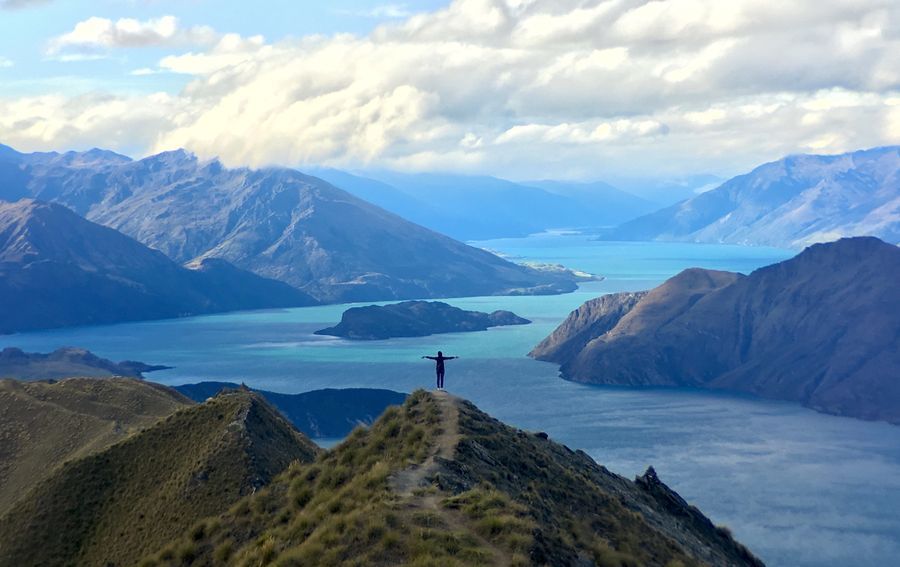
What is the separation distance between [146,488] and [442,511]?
24.2 metres

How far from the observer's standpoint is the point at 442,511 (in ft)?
104

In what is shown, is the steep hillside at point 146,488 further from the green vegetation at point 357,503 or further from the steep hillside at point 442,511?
the steep hillside at point 442,511

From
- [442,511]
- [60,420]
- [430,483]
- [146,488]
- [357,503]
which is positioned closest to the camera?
[442,511]

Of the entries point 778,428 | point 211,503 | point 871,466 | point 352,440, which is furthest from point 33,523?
point 778,428

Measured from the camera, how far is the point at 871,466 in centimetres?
16150

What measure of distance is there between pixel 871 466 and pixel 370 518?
147 m

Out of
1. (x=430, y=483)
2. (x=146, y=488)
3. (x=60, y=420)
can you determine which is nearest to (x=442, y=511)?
(x=430, y=483)

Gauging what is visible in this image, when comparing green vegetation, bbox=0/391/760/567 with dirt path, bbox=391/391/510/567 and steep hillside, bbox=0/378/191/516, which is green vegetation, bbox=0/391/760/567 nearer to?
dirt path, bbox=391/391/510/567

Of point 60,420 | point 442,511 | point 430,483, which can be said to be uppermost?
point 430,483

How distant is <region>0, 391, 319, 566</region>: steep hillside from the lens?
48.2 metres

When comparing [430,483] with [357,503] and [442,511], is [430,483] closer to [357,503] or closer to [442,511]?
[357,503]

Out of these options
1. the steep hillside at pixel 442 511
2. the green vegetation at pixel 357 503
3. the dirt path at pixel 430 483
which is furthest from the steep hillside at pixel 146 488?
the dirt path at pixel 430 483

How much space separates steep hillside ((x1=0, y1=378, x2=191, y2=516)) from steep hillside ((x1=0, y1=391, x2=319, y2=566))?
6.57 m

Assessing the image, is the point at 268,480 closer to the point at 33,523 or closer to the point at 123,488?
the point at 123,488
